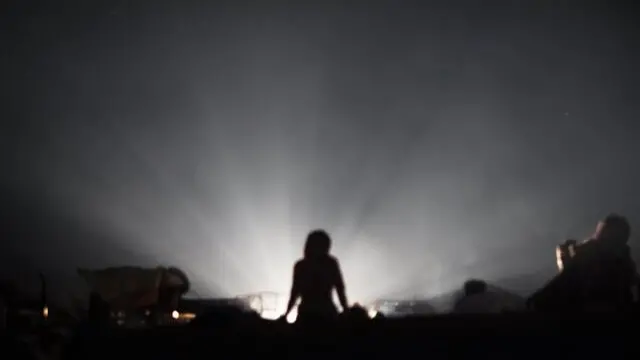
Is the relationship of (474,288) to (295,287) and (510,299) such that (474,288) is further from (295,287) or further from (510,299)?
(295,287)

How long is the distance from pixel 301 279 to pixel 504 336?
1.47 meters

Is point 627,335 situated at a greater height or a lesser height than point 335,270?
lesser

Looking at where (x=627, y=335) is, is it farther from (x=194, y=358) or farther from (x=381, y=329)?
(x=194, y=358)

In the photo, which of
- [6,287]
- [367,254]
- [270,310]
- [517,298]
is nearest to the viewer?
[517,298]

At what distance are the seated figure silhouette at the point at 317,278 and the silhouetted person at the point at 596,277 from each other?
1043 millimetres

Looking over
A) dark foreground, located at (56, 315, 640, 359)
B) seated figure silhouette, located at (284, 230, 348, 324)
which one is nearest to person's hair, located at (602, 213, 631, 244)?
dark foreground, located at (56, 315, 640, 359)

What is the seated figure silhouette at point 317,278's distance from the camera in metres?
5.04

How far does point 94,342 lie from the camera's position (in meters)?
4.05

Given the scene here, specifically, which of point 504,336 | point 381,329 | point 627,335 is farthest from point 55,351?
point 627,335

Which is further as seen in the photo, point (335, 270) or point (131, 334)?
point (335, 270)

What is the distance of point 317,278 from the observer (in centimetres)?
504

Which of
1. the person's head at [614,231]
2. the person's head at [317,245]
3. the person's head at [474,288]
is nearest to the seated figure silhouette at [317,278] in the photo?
the person's head at [317,245]

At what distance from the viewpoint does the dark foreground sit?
3850 millimetres

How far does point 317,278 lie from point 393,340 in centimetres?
116
